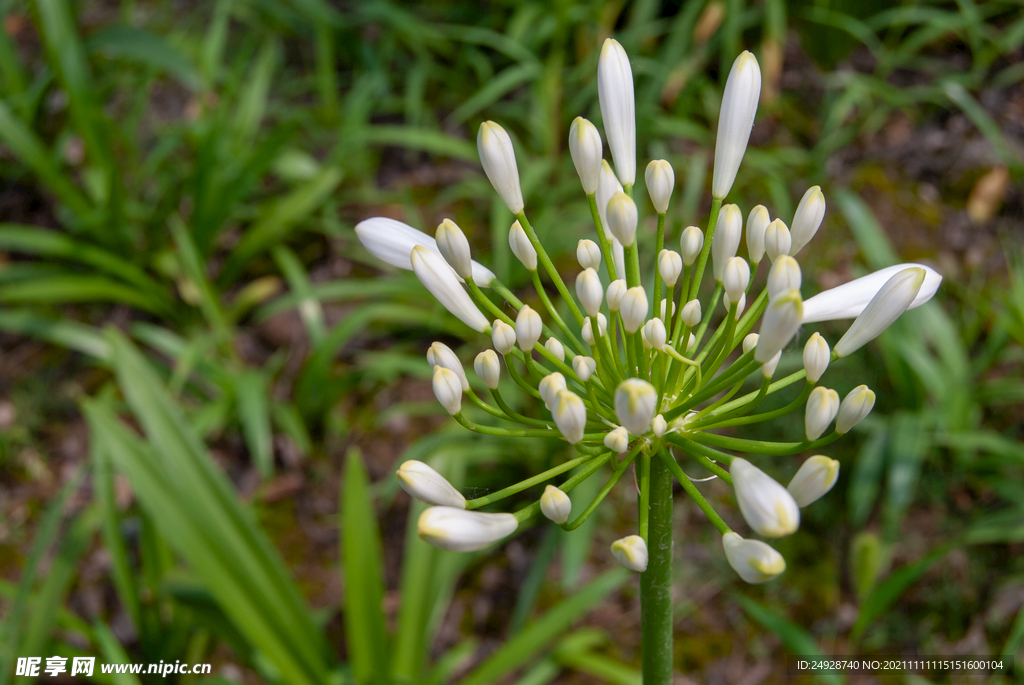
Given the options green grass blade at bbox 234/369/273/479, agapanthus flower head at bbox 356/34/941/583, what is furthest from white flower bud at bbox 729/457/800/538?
green grass blade at bbox 234/369/273/479

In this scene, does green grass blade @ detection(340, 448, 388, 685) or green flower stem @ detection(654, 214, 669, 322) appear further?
green grass blade @ detection(340, 448, 388, 685)

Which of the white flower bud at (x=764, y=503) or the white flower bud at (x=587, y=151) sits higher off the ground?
the white flower bud at (x=587, y=151)

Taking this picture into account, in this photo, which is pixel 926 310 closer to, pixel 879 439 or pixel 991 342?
pixel 991 342

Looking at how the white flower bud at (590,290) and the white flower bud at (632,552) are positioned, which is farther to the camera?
the white flower bud at (590,290)

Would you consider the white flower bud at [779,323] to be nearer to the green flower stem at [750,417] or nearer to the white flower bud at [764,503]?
the green flower stem at [750,417]

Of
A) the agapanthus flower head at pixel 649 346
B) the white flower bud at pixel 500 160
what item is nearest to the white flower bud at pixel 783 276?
the agapanthus flower head at pixel 649 346

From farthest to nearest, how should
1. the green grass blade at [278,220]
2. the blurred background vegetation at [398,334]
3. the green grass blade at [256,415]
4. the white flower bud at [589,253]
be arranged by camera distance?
the green grass blade at [278,220] → the green grass blade at [256,415] → the blurred background vegetation at [398,334] → the white flower bud at [589,253]

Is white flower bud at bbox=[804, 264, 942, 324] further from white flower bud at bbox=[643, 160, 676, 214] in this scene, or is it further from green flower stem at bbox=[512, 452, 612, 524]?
green flower stem at bbox=[512, 452, 612, 524]

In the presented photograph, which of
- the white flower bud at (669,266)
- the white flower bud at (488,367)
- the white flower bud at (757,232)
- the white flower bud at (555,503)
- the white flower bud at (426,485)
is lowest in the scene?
the white flower bud at (555,503)
